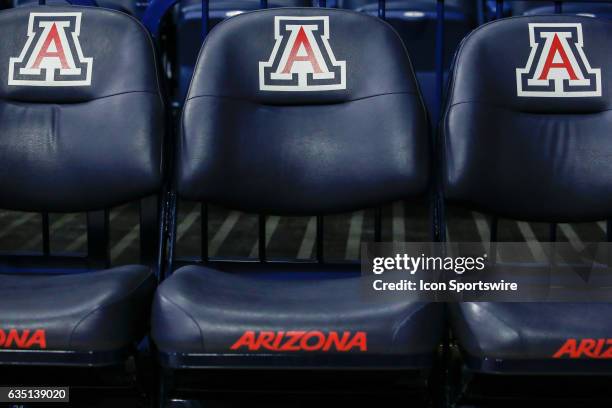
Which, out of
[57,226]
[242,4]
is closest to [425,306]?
[242,4]

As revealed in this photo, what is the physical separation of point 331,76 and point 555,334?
2.75ft

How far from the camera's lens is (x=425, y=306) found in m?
1.40

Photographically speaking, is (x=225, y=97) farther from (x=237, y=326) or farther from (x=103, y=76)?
(x=237, y=326)

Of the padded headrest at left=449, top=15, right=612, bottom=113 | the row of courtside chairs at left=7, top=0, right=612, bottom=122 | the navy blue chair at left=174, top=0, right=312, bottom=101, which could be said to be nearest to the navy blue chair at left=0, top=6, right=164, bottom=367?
the padded headrest at left=449, top=15, right=612, bottom=113

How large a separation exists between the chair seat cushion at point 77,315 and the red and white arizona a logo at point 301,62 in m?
0.62

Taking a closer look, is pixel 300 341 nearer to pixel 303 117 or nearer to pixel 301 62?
pixel 303 117

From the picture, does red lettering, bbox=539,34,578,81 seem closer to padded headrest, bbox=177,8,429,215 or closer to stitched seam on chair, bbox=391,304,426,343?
padded headrest, bbox=177,8,429,215

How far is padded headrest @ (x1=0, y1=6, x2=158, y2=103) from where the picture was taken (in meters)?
1.89

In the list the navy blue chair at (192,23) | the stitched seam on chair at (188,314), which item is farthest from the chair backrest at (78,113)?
the navy blue chair at (192,23)

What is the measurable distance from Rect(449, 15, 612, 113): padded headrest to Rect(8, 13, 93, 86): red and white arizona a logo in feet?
3.02

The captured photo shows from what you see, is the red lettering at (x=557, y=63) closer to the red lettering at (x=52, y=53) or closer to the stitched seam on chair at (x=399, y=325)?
the stitched seam on chair at (x=399, y=325)

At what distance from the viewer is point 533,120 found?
186cm

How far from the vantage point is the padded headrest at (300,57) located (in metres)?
1.85

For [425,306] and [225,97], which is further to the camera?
[225,97]
